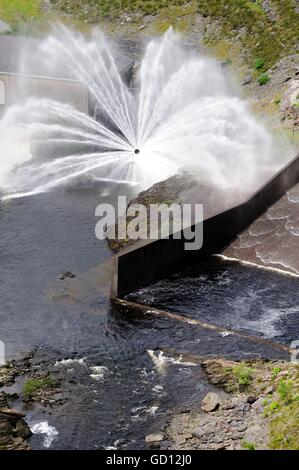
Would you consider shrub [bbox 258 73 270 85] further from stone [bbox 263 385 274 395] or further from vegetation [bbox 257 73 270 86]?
stone [bbox 263 385 274 395]

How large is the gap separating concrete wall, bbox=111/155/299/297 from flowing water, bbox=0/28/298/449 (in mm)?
1001

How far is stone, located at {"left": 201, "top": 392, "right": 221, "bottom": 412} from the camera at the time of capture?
33094mm

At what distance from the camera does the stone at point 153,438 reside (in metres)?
31.0

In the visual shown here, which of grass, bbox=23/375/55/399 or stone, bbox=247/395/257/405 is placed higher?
stone, bbox=247/395/257/405

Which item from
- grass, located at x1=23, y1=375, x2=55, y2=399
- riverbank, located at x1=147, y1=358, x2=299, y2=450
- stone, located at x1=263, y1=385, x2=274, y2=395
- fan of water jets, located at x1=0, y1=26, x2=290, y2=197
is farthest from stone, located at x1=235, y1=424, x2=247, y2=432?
fan of water jets, located at x1=0, y1=26, x2=290, y2=197

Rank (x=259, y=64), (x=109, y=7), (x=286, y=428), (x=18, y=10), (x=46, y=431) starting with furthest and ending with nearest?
(x=18, y=10) < (x=109, y=7) < (x=259, y=64) < (x=46, y=431) < (x=286, y=428)

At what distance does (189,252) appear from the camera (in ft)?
162

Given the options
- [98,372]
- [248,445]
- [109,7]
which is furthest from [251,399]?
[109,7]

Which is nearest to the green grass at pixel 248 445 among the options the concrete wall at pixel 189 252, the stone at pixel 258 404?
the stone at pixel 258 404

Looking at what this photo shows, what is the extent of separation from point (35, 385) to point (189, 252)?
1753 centimetres

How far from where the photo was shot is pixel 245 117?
242 ft

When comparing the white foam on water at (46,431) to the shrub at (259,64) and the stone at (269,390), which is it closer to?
the stone at (269,390)

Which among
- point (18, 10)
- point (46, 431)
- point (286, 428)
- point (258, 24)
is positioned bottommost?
point (46, 431)

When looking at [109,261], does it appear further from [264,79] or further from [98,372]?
[264,79]
